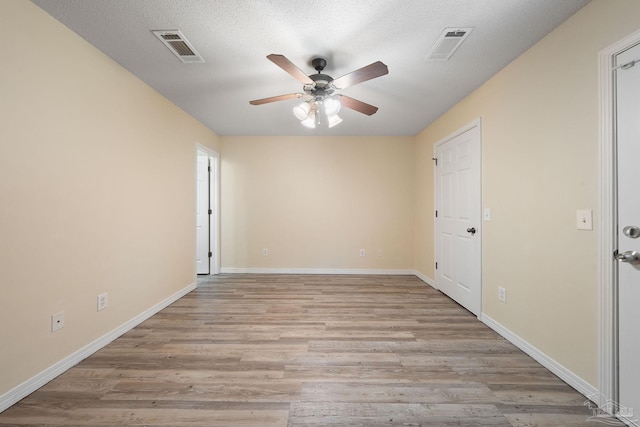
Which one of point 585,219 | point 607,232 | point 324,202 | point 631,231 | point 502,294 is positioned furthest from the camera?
point 324,202

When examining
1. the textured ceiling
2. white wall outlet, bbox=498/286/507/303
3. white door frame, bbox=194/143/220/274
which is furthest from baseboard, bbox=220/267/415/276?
A: the textured ceiling

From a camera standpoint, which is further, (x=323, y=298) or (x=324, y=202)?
(x=324, y=202)

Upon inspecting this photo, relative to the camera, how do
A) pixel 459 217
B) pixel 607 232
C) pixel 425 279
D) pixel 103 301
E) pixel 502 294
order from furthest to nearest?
pixel 425 279 < pixel 459 217 < pixel 502 294 < pixel 103 301 < pixel 607 232

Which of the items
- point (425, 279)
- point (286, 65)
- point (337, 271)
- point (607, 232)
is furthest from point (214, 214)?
point (607, 232)

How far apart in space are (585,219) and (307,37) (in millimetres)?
2172

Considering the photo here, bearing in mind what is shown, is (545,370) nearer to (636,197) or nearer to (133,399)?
(636,197)

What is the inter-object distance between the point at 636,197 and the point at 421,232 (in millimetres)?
2896

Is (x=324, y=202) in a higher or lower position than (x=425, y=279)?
higher

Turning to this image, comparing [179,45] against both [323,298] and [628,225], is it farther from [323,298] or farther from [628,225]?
[628,225]

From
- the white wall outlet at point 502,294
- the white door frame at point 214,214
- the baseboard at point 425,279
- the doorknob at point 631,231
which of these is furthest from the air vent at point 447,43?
the white door frame at point 214,214

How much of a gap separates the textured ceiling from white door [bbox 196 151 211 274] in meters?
1.49

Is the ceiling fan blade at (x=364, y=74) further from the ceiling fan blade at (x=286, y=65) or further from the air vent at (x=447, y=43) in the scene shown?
the air vent at (x=447, y=43)

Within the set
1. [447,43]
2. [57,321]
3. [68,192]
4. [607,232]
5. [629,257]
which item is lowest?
[57,321]

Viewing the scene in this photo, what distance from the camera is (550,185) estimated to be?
1.80 metres
